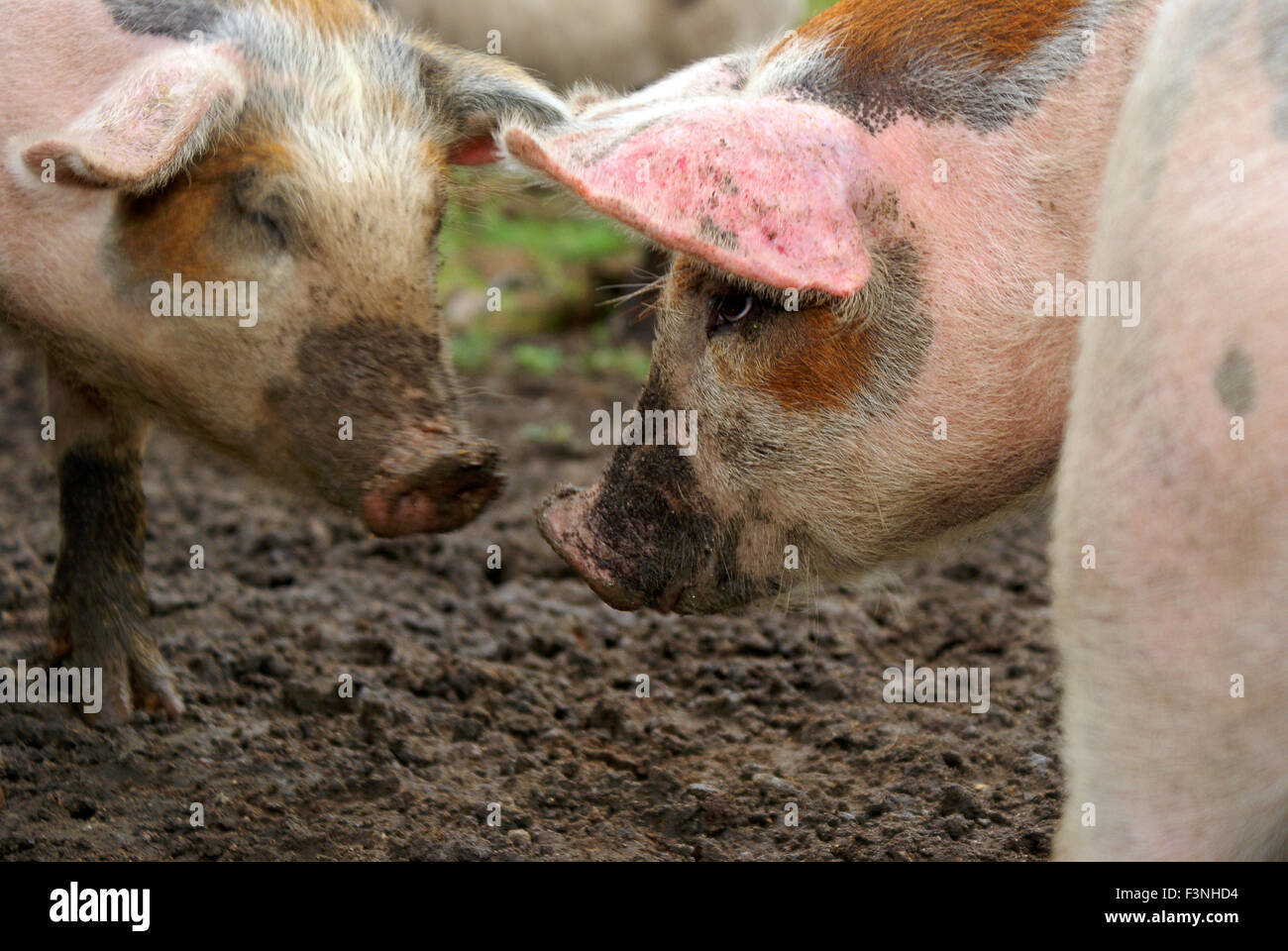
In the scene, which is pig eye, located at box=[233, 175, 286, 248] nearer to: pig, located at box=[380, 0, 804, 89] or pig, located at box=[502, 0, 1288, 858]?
pig, located at box=[502, 0, 1288, 858]

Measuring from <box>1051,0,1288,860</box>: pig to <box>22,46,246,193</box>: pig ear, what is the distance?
1.89 metres

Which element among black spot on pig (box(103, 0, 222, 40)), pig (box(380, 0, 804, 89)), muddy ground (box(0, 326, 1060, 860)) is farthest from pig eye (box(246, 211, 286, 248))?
pig (box(380, 0, 804, 89))

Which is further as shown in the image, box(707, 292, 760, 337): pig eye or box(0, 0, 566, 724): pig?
box(0, 0, 566, 724): pig

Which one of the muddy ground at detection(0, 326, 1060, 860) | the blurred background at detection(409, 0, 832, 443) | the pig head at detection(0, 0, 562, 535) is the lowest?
the muddy ground at detection(0, 326, 1060, 860)

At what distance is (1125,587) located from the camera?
1880mm

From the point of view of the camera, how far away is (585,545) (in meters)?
3.07

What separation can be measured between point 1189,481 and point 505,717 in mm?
A: 2340

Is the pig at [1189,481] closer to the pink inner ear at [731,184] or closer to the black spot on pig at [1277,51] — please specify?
the black spot on pig at [1277,51]

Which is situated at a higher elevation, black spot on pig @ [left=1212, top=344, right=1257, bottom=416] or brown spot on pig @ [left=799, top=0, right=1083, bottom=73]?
brown spot on pig @ [left=799, top=0, right=1083, bottom=73]

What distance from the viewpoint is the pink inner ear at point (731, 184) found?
2.46m

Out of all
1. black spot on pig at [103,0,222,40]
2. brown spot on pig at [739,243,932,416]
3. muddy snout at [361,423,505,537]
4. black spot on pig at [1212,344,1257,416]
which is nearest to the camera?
black spot on pig at [1212,344,1257,416]

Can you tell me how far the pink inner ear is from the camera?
8.08 ft

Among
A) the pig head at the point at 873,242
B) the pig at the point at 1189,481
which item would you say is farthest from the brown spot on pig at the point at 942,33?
the pig at the point at 1189,481

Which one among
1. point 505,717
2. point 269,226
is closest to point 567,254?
point 505,717
